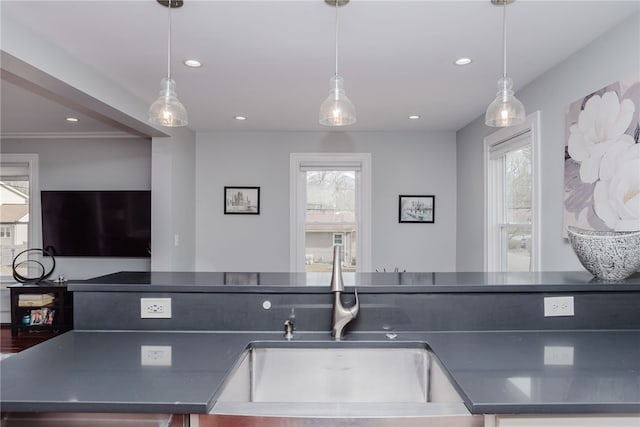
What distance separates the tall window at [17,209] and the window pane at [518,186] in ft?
17.3

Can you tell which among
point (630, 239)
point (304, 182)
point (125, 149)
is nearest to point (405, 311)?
point (630, 239)

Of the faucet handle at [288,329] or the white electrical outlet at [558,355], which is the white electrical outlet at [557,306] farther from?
the faucet handle at [288,329]

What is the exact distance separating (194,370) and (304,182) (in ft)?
11.7

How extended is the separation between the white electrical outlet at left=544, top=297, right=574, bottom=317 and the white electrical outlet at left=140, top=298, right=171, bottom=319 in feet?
4.65

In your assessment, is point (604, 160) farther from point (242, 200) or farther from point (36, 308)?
point (36, 308)

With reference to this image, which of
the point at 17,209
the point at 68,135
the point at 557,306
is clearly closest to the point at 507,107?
the point at 557,306

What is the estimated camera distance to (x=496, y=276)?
65.8 inches

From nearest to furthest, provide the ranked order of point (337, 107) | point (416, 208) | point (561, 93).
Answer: point (337, 107) < point (561, 93) < point (416, 208)

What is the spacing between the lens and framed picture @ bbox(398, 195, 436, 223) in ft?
14.7

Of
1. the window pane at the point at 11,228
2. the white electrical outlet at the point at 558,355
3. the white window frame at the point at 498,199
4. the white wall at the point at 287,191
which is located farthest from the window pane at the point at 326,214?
the window pane at the point at 11,228

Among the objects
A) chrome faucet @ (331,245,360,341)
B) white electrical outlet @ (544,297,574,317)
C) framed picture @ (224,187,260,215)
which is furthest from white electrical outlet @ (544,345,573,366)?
framed picture @ (224,187,260,215)

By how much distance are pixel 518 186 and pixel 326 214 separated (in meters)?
2.12

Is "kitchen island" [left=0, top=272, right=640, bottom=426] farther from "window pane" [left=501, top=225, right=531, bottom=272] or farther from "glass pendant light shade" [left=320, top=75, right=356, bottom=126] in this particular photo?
"window pane" [left=501, top=225, right=531, bottom=272]

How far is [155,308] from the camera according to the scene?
143 cm
